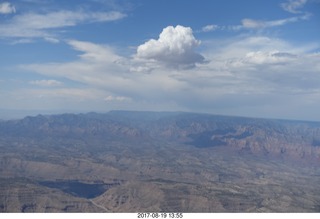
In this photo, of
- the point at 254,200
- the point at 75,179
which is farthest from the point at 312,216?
the point at 75,179

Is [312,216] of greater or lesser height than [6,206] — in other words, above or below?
above

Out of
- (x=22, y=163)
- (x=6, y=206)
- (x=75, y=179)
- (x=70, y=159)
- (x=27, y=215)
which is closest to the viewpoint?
(x=27, y=215)

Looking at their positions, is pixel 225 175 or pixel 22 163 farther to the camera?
pixel 225 175

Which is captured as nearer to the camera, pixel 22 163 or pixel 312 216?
pixel 312 216

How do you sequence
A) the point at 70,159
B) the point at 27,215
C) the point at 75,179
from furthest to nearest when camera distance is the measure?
the point at 70,159
the point at 75,179
the point at 27,215

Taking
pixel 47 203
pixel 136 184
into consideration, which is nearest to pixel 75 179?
pixel 136 184

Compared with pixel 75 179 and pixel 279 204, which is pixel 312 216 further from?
pixel 75 179

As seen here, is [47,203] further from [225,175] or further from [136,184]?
[225,175]

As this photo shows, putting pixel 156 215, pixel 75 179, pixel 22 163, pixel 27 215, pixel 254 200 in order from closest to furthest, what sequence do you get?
pixel 27 215 → pixel 156 215 → pixel 254 200 → pixel 75 179 → pixel 22 163

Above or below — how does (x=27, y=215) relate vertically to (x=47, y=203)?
above
